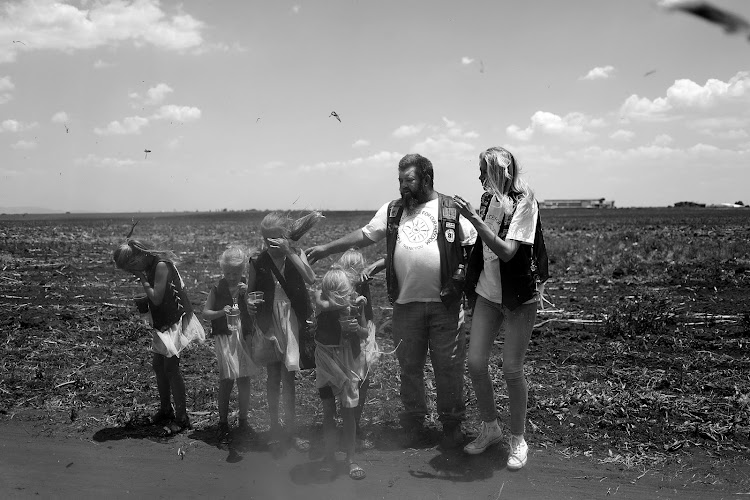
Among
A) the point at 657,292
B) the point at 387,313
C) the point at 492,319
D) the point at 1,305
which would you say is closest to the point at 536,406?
the point at 492,319

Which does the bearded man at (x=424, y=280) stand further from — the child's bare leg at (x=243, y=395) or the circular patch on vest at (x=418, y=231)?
the child's bare leg at (x=243, y=395)

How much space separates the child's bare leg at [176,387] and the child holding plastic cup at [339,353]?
1.34 metres

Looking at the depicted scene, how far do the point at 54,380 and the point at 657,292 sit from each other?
924 cm

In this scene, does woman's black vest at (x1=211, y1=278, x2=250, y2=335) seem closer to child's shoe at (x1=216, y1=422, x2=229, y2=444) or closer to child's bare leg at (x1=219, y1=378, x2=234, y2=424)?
child's bare leg at (x1=219, y1=378, x2=234, y2=424)

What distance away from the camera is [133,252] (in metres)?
5.15

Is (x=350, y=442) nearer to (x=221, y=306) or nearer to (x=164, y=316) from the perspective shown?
(x=221, y=306)

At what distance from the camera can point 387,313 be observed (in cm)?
983

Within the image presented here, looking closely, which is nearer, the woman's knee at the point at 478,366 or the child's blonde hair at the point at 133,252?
the woman's knee at the point at 478,366

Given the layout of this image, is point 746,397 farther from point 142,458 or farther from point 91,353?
point 91,353

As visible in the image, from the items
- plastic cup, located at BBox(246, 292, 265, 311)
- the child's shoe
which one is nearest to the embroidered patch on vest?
plastic cup, located at BBox(246, 292, 265, 311)

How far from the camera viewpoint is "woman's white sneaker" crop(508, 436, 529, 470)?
4.34 m

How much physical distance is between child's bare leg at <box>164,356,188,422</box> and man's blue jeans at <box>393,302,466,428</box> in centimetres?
185

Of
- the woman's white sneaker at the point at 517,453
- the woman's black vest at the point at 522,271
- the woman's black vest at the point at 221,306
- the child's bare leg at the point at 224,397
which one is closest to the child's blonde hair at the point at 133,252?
the woman's black vest at the point at 221,306

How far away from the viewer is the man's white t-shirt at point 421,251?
4.65 metres
